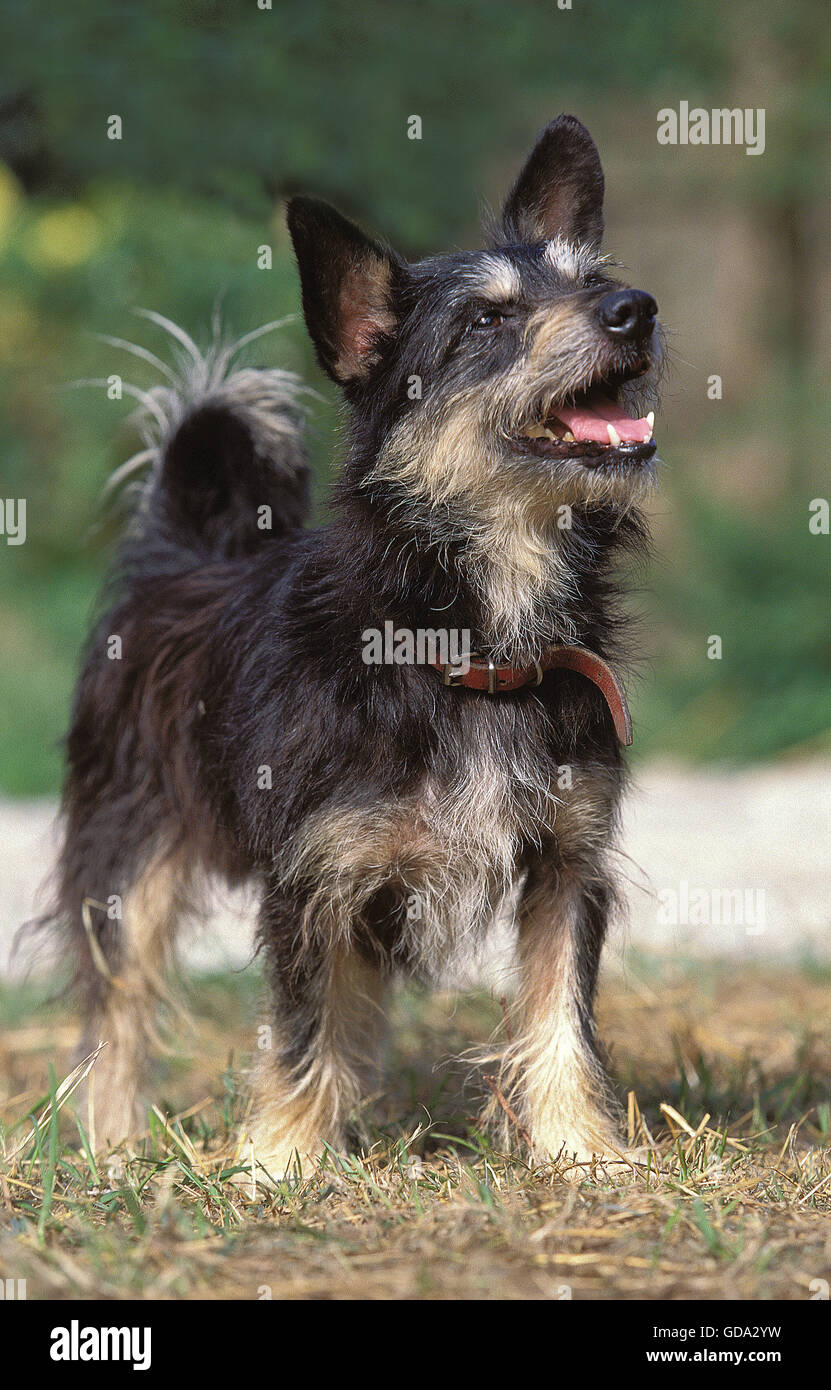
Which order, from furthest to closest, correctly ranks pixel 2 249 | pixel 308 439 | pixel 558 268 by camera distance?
pixel 2 249
pixel 308 439
pixel 558 268

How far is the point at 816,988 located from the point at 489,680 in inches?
122

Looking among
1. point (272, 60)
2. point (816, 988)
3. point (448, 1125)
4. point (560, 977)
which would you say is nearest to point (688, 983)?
point (816, 988)

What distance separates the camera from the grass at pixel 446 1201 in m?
2.69

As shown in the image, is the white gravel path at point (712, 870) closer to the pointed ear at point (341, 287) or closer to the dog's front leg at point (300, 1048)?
the dog's front leg at point (300, 1048)

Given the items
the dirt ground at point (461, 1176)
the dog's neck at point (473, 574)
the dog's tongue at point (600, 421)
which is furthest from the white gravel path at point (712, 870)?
the dog's tongue at point (600, 421)

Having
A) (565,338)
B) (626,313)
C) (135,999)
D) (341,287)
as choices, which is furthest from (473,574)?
(135,999)

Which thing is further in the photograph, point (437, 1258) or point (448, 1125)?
point (448, 1125)

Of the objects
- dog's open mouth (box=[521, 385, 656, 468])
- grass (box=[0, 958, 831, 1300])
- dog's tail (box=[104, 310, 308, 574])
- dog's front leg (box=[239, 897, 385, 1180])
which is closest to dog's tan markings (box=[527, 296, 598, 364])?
dog's open mouth (box=[521, 385, 656, 468])

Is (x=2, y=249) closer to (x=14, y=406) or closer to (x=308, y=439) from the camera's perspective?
(x=14, y=406)

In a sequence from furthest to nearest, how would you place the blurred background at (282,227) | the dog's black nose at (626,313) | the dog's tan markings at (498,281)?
1. the blurred background at (282,227)
2. the dog's tan markings at (498,281)
3. the dog's black nose at (626,313)

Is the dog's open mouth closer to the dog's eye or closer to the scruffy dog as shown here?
the scruffy dog

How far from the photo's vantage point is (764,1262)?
2691mm

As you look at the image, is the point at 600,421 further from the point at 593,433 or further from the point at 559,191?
the point at 559,191

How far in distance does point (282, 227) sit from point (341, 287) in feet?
25.2
